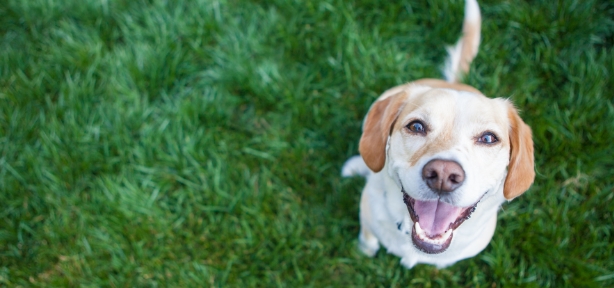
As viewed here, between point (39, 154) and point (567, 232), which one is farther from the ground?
point (39, 154)

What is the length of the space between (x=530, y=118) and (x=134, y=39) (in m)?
3.11

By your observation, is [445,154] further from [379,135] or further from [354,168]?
[354,168]

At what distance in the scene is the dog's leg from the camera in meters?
2.68

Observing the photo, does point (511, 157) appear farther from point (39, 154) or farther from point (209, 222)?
point (39, 154)

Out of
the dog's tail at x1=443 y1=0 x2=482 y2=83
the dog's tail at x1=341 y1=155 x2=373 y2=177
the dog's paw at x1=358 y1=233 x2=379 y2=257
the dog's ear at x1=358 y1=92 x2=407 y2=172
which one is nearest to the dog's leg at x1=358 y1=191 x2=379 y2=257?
the dog's paw at x1=358 y1=233 x2=379 y2=257

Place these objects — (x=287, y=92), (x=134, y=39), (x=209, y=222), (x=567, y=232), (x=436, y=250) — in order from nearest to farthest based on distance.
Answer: (x=436, y=250) → (x=567, y=232) → (x=209, y=222) → (x=287, y=92) → (x=134, y=39)

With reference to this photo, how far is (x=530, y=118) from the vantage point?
330 centimetres

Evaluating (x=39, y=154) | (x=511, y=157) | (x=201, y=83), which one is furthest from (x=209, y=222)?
(x=511, y=157)

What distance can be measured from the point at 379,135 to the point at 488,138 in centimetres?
50

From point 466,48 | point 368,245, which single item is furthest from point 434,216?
point 466,48

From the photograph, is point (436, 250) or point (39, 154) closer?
point (436, 250)

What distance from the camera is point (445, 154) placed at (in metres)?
1.88

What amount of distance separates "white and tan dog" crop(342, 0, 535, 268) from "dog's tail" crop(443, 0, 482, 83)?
3.67 feet

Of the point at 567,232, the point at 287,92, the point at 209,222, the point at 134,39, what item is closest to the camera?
the point at 567,232
